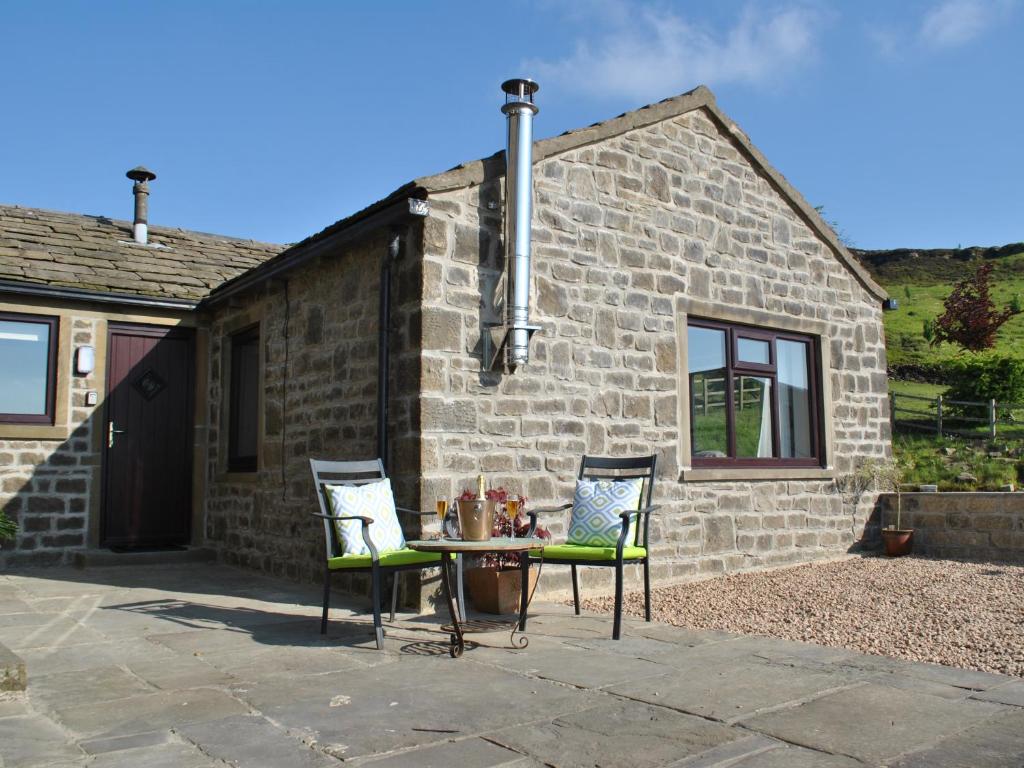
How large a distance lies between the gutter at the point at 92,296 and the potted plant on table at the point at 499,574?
4881mm

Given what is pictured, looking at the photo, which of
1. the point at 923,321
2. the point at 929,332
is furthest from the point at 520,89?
the point at 923,321

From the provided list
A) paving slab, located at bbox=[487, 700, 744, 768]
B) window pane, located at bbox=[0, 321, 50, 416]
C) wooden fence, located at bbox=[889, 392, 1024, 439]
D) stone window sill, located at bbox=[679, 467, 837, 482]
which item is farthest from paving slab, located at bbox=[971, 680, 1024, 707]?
wooden fence, located at bbox=[889, 392, 1024, 439]

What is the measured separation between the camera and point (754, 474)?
8.06m

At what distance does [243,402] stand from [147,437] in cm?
119

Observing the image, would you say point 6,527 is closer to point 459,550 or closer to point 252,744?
point 459,550

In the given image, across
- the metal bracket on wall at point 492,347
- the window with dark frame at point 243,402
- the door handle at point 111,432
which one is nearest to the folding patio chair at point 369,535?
the metal bracket on wall at point 492,347

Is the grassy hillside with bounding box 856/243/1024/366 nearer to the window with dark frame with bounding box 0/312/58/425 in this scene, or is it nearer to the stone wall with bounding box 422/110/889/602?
the stone wall with bounding box 422/110/889/602

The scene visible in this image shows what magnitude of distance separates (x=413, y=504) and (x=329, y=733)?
2.73 meters

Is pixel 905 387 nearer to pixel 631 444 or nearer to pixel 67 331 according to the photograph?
pixel 631 444

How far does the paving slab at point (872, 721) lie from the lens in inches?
123

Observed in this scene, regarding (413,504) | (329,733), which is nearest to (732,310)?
(413,504)

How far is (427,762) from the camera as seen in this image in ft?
9.68

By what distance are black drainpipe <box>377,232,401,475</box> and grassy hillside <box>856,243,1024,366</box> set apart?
77.9 feet

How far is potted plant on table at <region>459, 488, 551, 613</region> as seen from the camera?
229 inches
